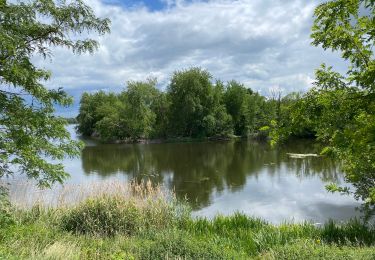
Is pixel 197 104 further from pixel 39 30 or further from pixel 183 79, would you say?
pixel 39 30

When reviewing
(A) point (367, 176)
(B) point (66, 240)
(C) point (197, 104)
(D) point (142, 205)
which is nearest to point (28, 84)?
(B) point (66, 240)

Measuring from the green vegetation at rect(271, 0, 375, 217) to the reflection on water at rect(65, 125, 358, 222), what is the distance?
7.66 m

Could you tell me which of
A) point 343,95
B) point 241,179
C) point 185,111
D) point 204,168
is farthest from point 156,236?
point 185,111

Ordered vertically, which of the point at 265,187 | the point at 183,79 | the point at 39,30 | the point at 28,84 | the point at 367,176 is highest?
the point at 183,79

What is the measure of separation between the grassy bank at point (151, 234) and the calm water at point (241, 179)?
80.2 inches

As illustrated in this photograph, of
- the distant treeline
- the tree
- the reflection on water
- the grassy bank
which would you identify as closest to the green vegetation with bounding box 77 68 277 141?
the distant treeline

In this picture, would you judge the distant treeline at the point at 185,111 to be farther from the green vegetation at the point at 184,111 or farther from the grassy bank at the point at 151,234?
the grassy bank at the point at 151,234

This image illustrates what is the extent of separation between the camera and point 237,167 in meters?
26.6

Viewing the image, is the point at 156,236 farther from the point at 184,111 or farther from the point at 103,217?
the point at 184,111

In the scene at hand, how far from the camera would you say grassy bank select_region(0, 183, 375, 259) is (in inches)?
240

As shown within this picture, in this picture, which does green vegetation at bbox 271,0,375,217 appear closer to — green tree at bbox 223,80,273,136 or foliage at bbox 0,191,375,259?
foliage at bbox 0,191,375,259

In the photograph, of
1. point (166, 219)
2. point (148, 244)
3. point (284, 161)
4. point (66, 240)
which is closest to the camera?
point (148, 244)

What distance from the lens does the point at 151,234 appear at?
7910mm

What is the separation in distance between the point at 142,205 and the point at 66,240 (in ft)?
8.66
